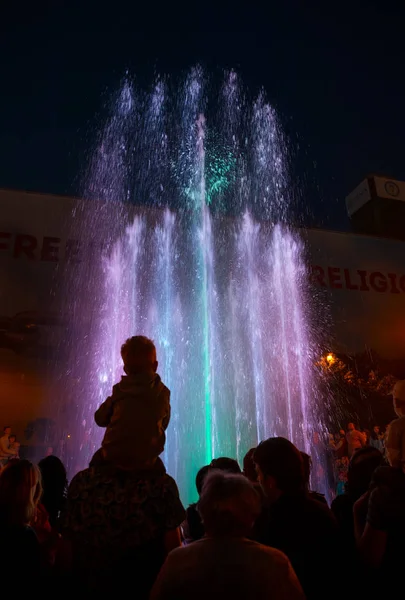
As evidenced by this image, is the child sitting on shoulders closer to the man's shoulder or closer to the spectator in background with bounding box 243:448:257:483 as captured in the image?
the spectator in background with bounding box 243:448:257:483

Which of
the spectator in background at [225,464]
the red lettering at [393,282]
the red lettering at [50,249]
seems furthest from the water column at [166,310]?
the red lettering at [393,282]

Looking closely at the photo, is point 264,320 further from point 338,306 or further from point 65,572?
point 65,572

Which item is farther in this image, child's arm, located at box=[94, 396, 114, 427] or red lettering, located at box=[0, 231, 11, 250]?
red lettering, located at box=[0, 231, 11, 250]

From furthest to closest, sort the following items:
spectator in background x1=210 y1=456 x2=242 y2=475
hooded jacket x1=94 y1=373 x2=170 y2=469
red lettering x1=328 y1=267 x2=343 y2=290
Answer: red lettering x1=328 y1=267 x2=343 y2=290 → spectator in background x1=210 y1=456 x2=242 y2=475 → hooded jacket x1=94 y1=373 x2=170 y2=469

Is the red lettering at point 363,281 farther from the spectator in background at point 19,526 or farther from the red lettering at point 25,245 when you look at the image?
the spectator in background at point 19,526

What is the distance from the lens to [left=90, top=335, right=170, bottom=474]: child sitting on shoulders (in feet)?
6.77

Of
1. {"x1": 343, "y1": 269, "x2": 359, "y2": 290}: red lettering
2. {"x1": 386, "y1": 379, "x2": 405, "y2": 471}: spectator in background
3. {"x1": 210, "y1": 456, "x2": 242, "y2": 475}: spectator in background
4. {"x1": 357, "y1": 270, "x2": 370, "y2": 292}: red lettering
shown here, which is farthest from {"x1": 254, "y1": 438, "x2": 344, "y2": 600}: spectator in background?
{"x1": 357, "y1": 270, "x2": 370, "y2": 292}: red lettering

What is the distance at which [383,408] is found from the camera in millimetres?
20344

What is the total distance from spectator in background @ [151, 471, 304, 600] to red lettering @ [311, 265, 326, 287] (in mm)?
18629

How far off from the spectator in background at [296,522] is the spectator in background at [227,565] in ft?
1.68

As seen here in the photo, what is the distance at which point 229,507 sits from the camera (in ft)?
5.32

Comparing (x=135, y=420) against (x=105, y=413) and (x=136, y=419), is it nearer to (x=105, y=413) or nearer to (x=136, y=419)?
(x=136, y=419)

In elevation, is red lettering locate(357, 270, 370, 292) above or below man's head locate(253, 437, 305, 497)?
above

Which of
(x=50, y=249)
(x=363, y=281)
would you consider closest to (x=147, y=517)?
(x=50, y=249)
